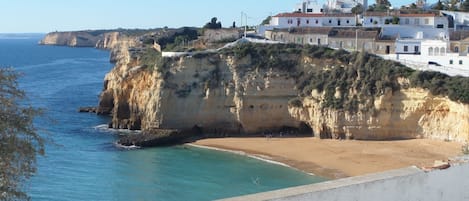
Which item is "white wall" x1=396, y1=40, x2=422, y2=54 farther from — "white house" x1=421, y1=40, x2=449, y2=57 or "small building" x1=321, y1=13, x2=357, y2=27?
"small building" x1=321, y1=13, x2=357, y2=27

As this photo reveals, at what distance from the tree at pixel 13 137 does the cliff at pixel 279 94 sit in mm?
27840

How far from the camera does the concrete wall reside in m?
7.63

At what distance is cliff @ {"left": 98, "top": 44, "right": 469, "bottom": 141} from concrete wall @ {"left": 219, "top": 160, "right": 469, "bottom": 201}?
25787 millimetres

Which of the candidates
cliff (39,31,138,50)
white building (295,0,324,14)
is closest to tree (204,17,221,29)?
white building (295,0,324,14)

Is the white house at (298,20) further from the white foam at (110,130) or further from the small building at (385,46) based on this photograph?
the white foam at (110,130)

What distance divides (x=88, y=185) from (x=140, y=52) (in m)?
21.7

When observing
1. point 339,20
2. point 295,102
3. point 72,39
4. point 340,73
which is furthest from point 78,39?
point 340,73

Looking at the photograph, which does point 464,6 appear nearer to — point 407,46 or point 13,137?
point 407,46

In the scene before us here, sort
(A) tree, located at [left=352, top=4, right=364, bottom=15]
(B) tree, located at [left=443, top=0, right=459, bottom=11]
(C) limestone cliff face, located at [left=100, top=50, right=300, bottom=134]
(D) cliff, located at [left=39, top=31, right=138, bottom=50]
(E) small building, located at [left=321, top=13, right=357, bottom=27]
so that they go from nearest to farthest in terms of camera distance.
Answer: (C) limestone cliff face, located at [left=100, top=50, right=300, bottom=134], (E) small building, located at [left=321, top=13, right=357, bottom=27], (A) tree, located at [left=352, top=4, right=364, bottom=15], (B) tree, located at [left=443, top=0, right=459, bottom=11], (D) cliff, located at [left=39, top=31, right=138, bottom=50]

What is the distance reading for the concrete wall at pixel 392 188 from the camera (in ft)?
25.0

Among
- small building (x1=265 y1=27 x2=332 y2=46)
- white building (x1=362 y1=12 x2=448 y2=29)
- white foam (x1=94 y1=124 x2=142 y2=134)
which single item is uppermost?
white building (x1=362 y1=12 x2=448 y2=29)

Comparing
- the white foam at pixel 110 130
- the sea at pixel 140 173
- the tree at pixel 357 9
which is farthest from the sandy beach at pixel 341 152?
the tree at pixel 357 9

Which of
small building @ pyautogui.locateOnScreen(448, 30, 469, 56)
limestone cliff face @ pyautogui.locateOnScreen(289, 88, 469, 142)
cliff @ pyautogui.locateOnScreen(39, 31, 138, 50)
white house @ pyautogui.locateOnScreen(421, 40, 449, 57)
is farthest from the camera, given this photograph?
cliff @ pyautogui.locateOnScreen(39, 31, 138, 50)

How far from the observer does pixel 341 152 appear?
107 ft
